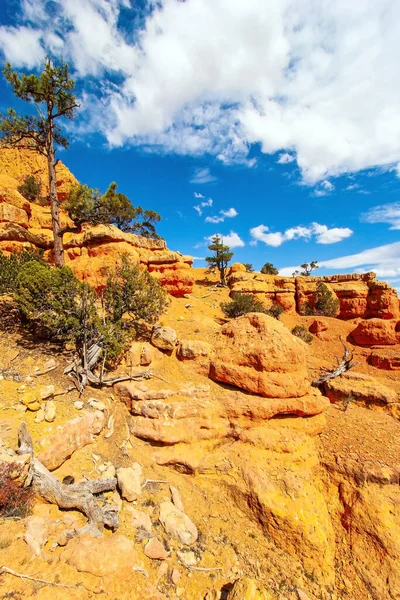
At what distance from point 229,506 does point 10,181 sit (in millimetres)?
29067

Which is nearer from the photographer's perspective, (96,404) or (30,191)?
(96,404)

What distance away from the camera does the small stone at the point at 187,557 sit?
5.47m

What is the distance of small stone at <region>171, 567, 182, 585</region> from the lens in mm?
4980

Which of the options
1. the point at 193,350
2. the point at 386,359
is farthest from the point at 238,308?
the point at 386,359

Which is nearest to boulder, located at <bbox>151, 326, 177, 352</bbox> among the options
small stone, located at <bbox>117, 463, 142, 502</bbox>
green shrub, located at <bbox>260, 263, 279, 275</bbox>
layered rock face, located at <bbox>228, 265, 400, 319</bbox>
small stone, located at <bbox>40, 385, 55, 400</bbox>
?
small stone, located at <bbox>40, 385, 55, 400</bbox>

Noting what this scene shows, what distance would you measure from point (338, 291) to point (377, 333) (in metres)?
11.4

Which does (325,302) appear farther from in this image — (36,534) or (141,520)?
(36,534)

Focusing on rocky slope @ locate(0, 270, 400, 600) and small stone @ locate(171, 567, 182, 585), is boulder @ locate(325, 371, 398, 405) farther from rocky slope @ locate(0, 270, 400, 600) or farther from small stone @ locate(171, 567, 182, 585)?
small stone @ locate(171, 567, 182, 585)

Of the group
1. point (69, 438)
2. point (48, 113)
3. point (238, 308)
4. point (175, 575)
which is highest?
point (48, 113)

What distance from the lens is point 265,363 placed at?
9.48 m

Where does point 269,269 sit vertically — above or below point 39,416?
above

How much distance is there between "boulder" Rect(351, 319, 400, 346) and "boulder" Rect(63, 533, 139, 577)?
27982 mm

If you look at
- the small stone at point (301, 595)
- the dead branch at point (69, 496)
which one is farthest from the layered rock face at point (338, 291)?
the dead branch at point (69, 496)

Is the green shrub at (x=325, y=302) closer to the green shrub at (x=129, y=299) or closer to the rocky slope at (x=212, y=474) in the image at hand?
the rocky slope at (x=212, y=474)
